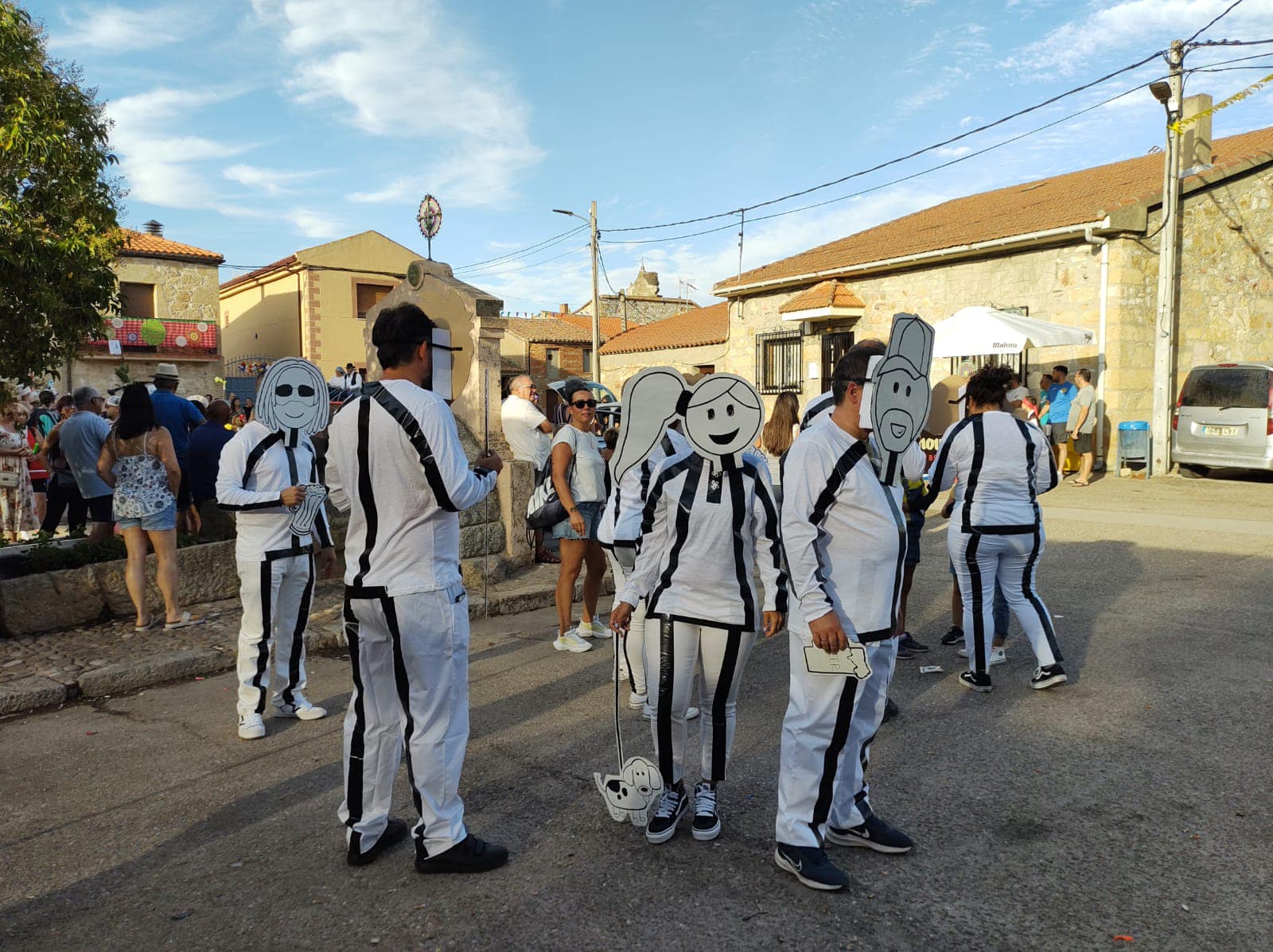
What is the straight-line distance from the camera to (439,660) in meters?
3.23

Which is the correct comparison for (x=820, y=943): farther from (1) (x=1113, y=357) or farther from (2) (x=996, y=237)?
(2) (x=996, y=237)

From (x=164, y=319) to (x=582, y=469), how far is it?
29.4m

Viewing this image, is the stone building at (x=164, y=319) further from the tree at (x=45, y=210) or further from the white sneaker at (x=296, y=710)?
the white sneaker at (x=296, y=710)

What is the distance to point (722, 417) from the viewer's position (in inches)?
135

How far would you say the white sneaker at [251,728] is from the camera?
4.77m

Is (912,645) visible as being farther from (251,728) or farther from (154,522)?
(154,522)

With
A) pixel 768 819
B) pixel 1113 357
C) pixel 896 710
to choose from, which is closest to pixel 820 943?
pixel 768 819

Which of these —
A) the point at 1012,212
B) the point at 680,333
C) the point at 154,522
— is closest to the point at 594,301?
the point at 680,333

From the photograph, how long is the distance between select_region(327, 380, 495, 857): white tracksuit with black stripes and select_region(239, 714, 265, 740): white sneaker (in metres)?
1.71

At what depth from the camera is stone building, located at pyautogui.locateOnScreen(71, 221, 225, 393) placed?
29.6 meters

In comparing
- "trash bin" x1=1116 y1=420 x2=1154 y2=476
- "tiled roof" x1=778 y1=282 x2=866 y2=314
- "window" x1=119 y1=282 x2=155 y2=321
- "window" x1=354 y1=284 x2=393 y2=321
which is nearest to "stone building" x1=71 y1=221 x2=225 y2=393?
"window" x1=119 y1=282 x2=155 y2=321

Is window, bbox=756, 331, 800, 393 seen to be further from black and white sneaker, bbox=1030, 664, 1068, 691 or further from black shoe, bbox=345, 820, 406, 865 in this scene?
black shoe, bbox=345, 820, 406, 865

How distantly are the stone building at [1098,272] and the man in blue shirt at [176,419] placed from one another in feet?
41.3

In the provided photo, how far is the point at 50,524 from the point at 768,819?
10929mm
